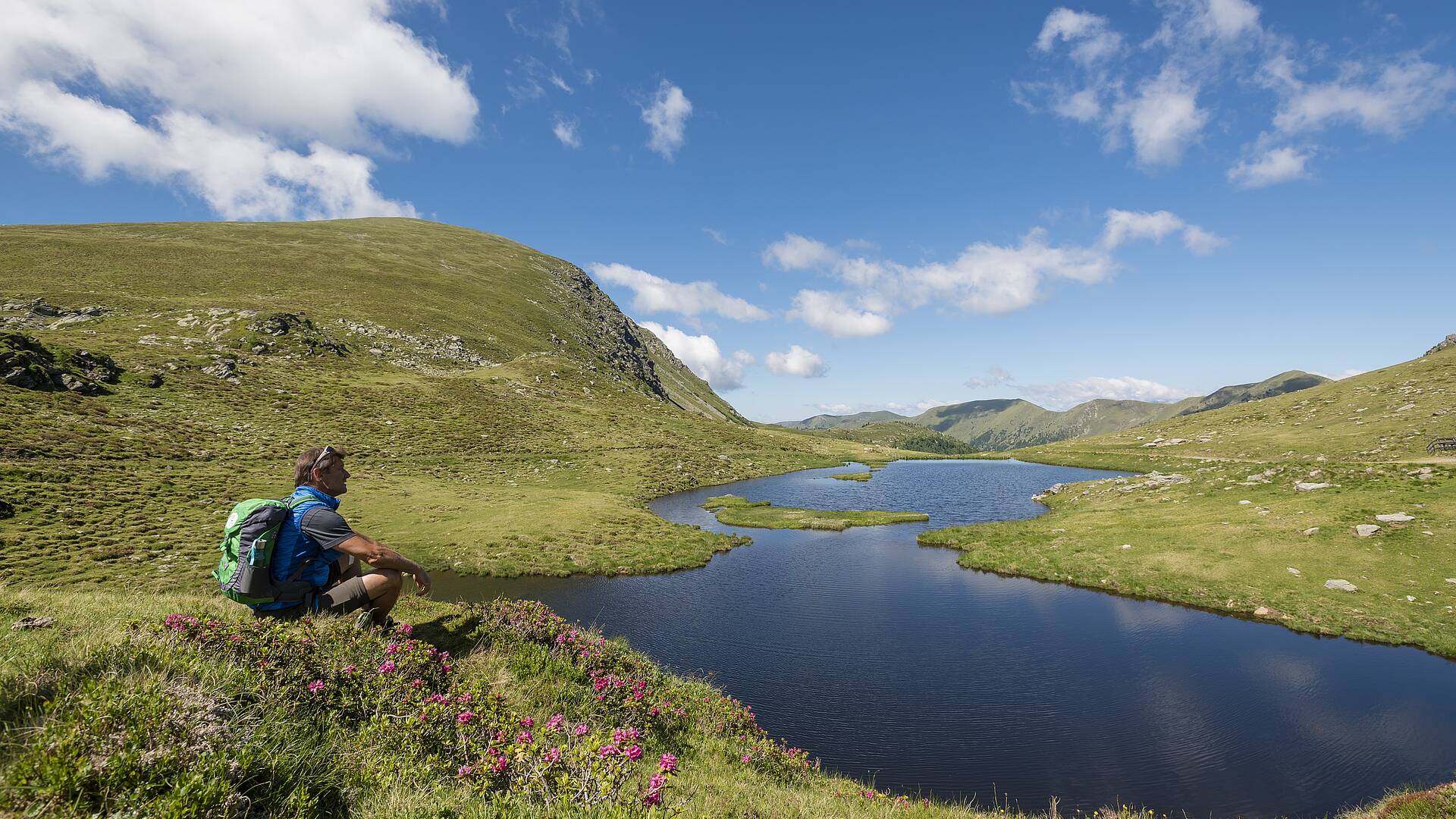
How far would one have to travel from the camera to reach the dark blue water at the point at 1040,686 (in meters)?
16.9

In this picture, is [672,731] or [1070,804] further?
[1070,804]

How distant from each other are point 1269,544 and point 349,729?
47287 mm

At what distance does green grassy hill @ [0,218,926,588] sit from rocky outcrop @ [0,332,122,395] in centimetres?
42

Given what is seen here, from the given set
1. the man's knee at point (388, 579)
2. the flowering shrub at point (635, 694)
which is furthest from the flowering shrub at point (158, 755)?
the flowering shrub at point (635, 694)

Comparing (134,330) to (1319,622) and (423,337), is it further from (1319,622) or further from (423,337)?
(1319,622)

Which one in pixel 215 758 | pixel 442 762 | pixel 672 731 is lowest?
pixel 672 731

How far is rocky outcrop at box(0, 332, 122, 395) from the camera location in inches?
1810

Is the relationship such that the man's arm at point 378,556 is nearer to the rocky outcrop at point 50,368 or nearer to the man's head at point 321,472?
the man's head at point 321,472

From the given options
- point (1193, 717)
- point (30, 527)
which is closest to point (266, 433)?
point (30, 527)

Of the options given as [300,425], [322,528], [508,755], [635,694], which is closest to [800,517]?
[635,694]

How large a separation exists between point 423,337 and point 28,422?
293 feet

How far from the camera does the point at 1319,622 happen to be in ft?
85.7

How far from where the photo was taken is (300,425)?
63.3 metres

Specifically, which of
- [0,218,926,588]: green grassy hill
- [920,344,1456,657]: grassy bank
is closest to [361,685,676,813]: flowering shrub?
[0,218,926,588]: green grassy hill
